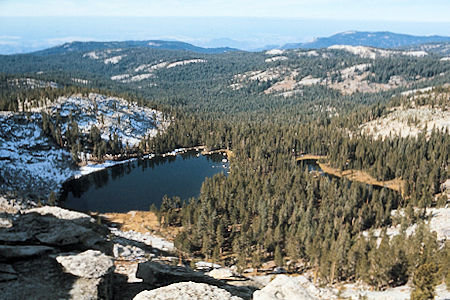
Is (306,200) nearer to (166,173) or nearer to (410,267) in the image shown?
(410,267)

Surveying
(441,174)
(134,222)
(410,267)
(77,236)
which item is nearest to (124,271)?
(77,236)

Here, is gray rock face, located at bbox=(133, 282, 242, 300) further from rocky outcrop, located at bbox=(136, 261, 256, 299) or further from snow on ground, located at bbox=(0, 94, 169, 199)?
snow on ground, located at bbox=(0, 94, 169, 199)

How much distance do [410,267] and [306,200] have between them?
129ft

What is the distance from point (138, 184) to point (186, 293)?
338 feet

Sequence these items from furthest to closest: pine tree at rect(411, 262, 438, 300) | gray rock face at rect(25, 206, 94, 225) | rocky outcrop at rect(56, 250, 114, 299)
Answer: gray rock face at rect(25, 206, 94, 225) < pine tree at rect(411, 262, 438, 300) < rocky outcrop at rect(56, 250, 114, 299)

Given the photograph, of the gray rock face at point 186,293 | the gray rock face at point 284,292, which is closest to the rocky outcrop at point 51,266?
the gray rock face at point 186,293

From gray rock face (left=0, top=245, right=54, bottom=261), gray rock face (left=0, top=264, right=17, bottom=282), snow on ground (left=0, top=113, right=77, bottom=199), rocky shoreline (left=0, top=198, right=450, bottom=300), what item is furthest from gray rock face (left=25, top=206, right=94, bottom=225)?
snow on ground (left=0, top=113, right=77, bottom=199)

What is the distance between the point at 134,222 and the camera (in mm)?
84250

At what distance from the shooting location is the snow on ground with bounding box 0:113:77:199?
10164 centimetres

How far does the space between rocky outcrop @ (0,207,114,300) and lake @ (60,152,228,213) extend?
6780 centimetres

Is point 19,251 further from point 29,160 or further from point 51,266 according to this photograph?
point 29,160

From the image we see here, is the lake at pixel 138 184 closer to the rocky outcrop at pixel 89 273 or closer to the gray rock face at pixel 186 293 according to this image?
the rocky outcrop at pixel 89 273

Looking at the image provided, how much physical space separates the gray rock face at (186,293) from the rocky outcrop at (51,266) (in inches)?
215

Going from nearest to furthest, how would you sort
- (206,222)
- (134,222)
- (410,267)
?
(410,267)
(206,222)
(134,222)
